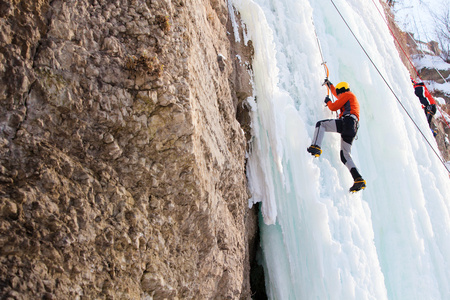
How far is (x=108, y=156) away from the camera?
9.98 feet

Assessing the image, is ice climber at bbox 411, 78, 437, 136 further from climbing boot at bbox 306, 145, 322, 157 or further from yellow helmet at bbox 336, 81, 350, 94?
climbing boot at bbox 306, 145, 322, 157

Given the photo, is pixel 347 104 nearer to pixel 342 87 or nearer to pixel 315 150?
pixel 342 87

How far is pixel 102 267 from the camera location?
109 inches

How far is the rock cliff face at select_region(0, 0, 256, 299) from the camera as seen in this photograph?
8.36 ft

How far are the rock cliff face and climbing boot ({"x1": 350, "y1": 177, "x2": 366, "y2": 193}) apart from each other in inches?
89.8


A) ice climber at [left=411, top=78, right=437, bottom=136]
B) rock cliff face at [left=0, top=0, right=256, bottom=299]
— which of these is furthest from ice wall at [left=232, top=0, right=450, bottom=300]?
ice climber at [left=411, top=78, right=437, bottom=136]

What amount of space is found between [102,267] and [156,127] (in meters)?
1.25

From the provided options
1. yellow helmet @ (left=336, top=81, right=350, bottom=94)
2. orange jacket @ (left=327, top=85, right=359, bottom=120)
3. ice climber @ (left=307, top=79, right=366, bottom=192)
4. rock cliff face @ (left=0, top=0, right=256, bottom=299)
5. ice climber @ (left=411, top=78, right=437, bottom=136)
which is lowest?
rock cliff face @ (left=0, top=0, right=256, bottom=299)

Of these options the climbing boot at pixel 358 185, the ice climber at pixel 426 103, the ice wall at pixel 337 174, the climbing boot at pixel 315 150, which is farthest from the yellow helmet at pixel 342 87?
the ice climber at pixel 426 103

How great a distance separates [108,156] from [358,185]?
377cm

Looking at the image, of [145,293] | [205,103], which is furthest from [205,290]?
[205,103]

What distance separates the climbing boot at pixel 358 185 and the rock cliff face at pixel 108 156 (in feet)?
7.49

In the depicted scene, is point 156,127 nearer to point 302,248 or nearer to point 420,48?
point 302,248

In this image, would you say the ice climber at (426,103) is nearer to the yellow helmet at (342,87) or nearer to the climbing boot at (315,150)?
the yellow helmet at (342,87)
